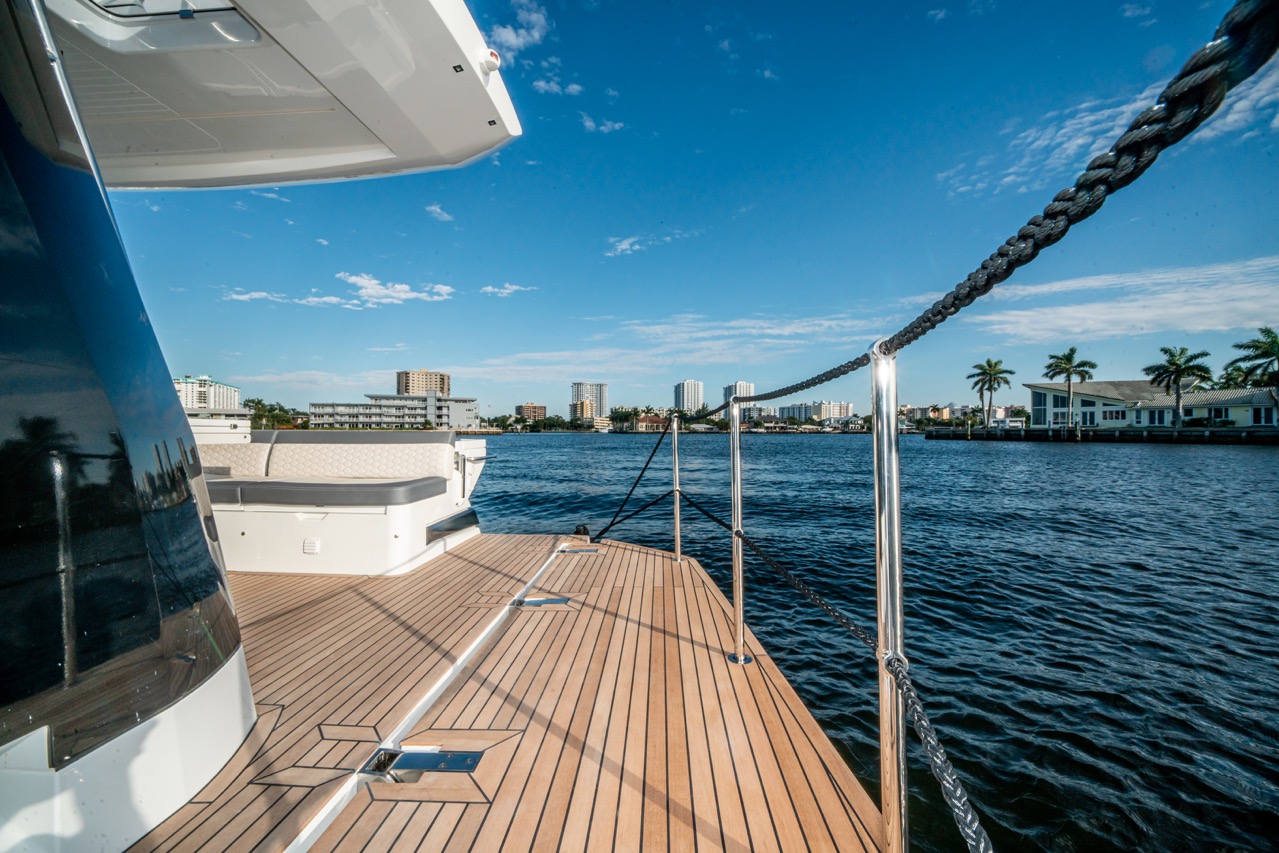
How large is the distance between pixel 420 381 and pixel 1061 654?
245 feet

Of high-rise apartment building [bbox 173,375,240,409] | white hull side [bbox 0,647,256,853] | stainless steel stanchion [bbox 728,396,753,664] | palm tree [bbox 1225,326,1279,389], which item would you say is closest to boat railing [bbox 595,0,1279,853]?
stainless steel stanchion [bbox 728,396,753,664]

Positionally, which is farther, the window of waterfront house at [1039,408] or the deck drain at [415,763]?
the window of waterfront house at [1039,408]

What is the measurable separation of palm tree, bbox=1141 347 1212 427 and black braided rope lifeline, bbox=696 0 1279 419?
54060 mm

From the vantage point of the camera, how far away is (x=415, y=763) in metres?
1.54

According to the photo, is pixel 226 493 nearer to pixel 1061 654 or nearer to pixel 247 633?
pixel 247 633

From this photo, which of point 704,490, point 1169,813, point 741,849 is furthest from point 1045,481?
point 741,849

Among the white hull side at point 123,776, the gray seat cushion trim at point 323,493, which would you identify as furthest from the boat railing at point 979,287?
the gray seat cushion trim at point 323,493

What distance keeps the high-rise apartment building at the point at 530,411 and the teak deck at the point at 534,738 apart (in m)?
92.1

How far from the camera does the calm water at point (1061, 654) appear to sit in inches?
101

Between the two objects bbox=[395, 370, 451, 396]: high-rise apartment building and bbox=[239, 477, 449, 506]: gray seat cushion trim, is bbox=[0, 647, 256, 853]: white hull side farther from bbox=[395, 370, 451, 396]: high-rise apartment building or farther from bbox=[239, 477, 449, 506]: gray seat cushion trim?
bbox=[395, 370, 451, 396]: high-rise apartment building

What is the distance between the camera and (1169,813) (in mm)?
2521

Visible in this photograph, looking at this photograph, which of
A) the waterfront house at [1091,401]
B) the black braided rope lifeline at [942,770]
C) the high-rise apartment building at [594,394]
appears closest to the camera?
the black braided rope lifeline at [942,770]

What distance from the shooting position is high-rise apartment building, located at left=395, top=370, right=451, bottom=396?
70.6 metres

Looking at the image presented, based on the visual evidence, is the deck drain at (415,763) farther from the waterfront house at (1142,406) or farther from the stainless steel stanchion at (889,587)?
the waterfront house at (1142,406)
